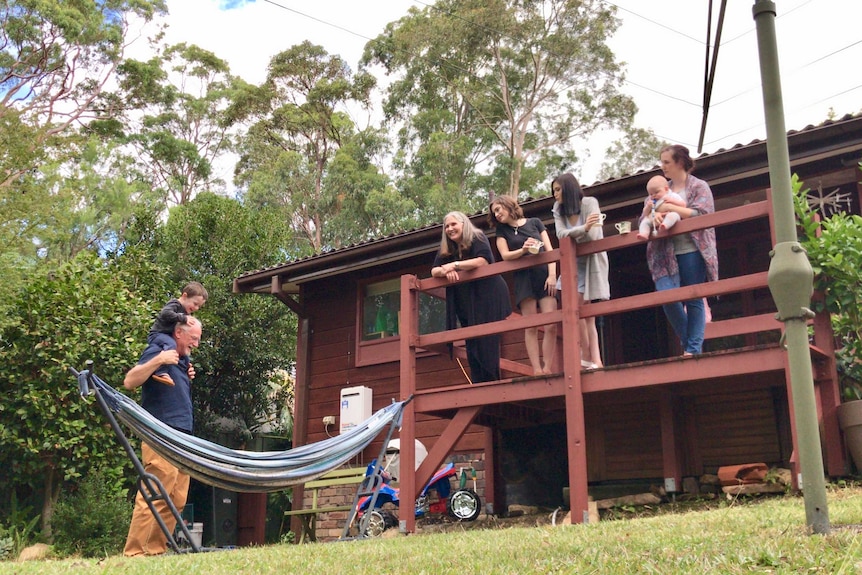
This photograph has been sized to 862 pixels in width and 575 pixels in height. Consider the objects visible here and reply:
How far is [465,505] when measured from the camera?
856 cm

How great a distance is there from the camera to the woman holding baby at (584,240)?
643 cm

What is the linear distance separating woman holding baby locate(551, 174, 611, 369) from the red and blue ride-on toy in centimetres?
263

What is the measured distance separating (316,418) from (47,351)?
3.46m

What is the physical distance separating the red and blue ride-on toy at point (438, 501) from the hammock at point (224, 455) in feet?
7.04

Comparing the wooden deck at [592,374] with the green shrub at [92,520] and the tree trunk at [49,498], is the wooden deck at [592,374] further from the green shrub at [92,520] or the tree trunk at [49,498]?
the tree trunk at [49,498]

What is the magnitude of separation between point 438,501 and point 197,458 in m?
4.28

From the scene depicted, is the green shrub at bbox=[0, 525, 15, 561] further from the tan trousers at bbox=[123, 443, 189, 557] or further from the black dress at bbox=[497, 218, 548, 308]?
the black dress at bbox=[497, 218, 548, 308]

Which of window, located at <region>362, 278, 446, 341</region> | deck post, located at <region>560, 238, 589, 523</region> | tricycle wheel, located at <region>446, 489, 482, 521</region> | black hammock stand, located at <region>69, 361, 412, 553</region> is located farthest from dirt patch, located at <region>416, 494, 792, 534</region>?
window, located at <region>362, 278, 446, 341</region>

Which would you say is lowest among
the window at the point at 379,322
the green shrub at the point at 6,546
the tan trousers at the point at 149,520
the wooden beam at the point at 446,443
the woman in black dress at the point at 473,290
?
the green shrub at the point at 6,546

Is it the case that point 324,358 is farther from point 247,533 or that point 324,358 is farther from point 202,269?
point 202,269

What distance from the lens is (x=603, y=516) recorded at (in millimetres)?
7145

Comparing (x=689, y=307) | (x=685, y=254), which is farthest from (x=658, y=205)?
(x=689, y=307)

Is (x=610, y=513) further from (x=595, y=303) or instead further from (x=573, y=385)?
(x=595, y=303)

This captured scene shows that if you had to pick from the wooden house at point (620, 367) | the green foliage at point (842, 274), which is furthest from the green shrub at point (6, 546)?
the green foliage at point (842, 274)
